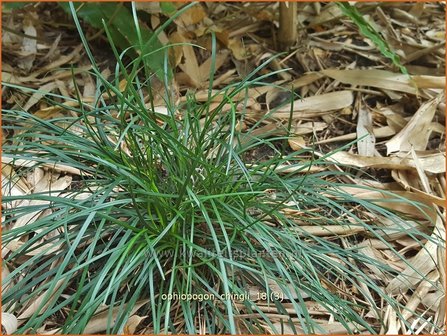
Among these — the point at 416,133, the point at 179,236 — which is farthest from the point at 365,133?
the point at 179,236

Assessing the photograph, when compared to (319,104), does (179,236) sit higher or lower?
lower

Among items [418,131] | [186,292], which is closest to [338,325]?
[186,292]

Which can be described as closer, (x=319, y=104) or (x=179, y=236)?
(x=179, y=236)

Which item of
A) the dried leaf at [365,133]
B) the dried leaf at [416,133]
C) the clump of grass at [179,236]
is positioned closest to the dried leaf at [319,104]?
the dried leaf at [365,133]

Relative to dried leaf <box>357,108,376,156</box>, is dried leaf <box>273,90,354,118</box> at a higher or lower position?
higher

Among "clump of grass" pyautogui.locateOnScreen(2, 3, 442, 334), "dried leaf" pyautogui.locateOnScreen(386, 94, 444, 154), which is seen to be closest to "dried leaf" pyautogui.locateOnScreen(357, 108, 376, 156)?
"dried leaf" pyautogui.locateOnScreen(386, 94, 444, 154)

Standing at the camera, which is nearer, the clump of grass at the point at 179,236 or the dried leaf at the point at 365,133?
the clump of grass at the point at 179,236

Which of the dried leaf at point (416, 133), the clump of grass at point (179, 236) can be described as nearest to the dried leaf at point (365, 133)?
the dried leaf at point (416, 133)

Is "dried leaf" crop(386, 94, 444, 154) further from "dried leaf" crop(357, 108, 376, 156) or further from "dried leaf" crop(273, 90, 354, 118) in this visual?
"dried leaf" crop(273, 90, 354, 118)

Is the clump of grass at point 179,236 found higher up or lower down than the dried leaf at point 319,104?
lower down

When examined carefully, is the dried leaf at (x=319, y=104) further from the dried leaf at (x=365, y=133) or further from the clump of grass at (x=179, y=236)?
the clump of grass at (x=179, y=236)

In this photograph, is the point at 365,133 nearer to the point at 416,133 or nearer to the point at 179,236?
the point at 416,133

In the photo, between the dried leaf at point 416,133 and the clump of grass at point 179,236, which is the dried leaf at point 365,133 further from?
the clump of grass at point 179,236
